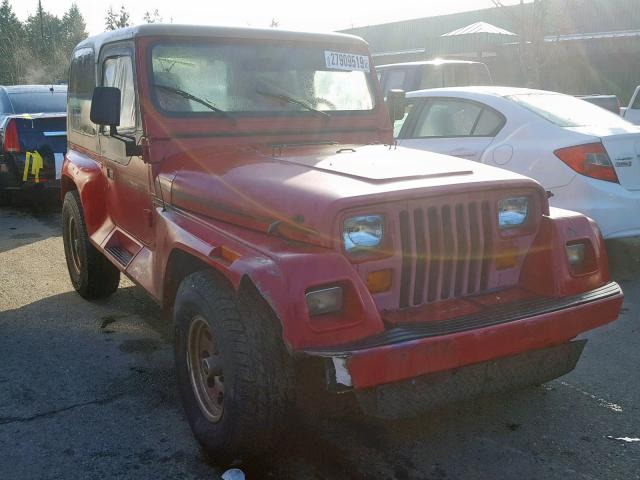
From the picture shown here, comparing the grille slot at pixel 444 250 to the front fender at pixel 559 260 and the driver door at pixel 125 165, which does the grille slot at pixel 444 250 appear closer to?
the front fender at pixel 559 260

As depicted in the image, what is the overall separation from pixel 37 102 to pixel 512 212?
8482 mm

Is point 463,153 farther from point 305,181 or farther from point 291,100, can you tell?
point 305,181

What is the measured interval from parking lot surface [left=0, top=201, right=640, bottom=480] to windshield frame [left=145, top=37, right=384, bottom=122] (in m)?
1.50

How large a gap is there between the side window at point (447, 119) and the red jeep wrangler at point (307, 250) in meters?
2.55

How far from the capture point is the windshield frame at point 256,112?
3812mm

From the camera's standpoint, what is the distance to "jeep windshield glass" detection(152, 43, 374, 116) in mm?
3852

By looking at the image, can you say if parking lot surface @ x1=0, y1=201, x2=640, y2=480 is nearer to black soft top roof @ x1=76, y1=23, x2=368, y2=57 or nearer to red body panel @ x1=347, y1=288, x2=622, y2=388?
red body panel @ x1=347, y1=288, x2=622, y2=388

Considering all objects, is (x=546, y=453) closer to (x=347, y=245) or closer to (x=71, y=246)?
(x=347, y=245)

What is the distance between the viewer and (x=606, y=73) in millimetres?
24609

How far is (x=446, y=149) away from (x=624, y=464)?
387cm

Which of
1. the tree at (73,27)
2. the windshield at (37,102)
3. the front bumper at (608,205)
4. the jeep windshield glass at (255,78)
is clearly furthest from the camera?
the tree at (73,27)

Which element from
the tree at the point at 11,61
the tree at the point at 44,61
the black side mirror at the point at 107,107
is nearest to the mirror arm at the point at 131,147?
the black side mirror at the point at 107,107

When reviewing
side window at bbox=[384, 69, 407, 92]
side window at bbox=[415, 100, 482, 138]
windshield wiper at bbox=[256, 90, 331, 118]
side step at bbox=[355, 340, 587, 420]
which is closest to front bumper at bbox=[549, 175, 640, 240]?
side window at bbox=[415, 100, 482, 138]

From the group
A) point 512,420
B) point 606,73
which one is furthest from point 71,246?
point 606,73
